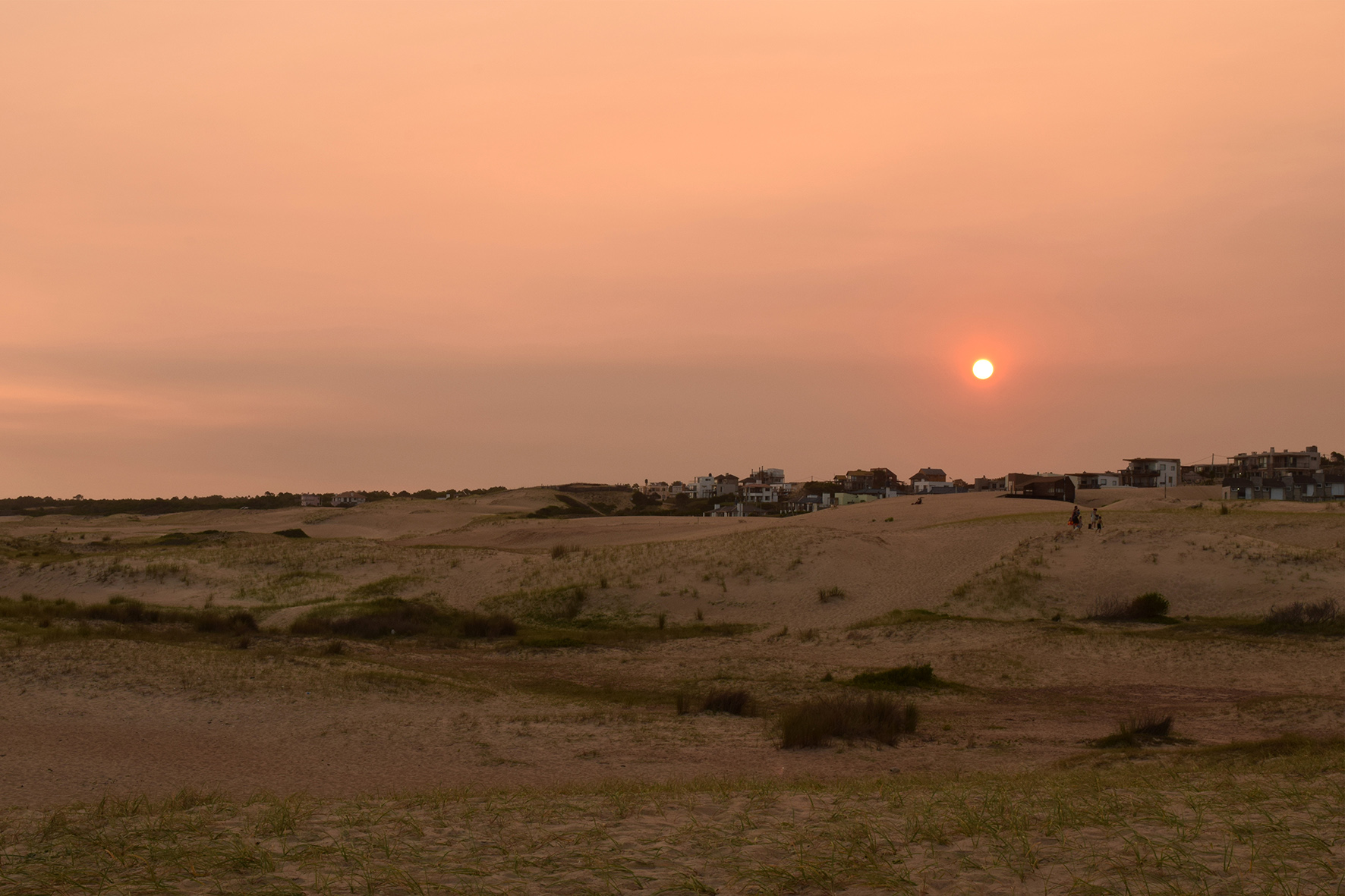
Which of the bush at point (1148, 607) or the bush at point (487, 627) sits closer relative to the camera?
the bush at point (1148, 607)

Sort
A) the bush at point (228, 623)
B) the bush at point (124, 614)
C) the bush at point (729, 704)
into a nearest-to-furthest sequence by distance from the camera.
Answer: the bush at point (729, 704) → the bush at point (228, 623) → the bush at point (124, 614)

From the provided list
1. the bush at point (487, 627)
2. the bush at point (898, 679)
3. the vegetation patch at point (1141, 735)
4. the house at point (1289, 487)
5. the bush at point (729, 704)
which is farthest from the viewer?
the house at point (1289, 487)

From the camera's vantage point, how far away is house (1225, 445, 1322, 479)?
108 metres

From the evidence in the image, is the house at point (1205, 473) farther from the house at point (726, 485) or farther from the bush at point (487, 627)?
the bush at point (487, 627)

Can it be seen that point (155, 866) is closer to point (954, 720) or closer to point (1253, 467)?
point (954, 720)

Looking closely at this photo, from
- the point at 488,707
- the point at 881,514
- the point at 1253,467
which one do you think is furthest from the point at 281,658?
the point at 1253,467

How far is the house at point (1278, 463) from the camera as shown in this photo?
108 metres

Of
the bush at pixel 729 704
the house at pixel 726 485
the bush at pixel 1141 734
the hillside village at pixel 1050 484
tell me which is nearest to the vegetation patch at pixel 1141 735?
the bush at pixel 1141 734

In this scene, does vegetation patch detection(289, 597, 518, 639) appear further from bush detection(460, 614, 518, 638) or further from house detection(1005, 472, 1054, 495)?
house detection(1005, 472, 1054, 495)

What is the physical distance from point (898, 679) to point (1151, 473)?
112 meters

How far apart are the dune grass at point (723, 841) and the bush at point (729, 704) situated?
888 cm

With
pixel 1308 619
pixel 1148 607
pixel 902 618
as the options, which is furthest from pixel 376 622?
pixel 1308 619

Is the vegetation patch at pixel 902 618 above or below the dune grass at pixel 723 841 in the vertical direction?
below

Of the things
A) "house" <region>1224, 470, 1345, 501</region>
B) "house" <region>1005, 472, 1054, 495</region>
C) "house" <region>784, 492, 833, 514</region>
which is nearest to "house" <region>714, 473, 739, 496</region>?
"house" <region>784, 492, 833, 514</region>
